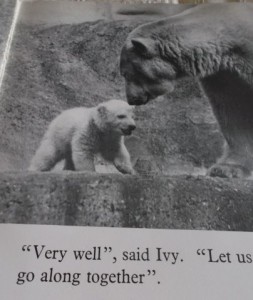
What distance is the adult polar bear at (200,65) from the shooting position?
1.85m

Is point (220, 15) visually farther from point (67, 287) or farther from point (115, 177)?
point (67, 287)

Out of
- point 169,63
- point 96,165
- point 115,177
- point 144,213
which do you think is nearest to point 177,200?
point 144,213

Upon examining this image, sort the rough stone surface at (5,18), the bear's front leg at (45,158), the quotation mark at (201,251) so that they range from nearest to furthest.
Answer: the quotation mark at (201,251) < the bear's front leg at (45,158) < the rough stone surface at (5,18)

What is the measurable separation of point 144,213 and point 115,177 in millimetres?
189

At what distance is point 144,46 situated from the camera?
6.20 ft

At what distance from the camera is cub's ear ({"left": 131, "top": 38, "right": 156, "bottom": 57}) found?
6.20 ft

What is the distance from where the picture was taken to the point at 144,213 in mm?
1445

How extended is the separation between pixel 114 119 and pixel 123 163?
0.22 m

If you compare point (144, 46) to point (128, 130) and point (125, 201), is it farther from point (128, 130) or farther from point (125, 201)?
point (125, 201)

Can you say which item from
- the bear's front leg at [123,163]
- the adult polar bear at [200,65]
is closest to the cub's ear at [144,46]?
the adult polar bear at [200,65]

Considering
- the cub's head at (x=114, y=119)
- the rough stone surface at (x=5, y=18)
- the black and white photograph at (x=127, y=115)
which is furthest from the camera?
the rough stone surface at (x=5, y=18)

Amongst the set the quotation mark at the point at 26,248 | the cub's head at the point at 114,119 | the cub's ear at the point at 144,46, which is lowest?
the quotation mark at the point at 26,248

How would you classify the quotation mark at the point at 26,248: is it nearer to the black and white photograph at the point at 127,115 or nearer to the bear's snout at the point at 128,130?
the black and white photograph at the point at 127,115
